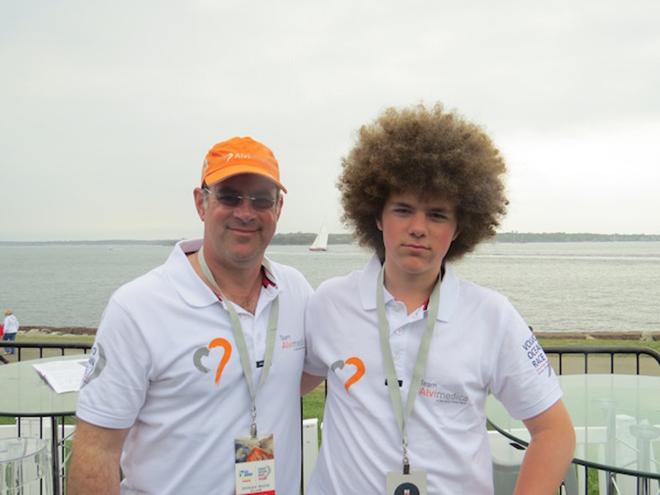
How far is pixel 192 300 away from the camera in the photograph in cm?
182

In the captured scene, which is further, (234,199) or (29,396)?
(29,396)

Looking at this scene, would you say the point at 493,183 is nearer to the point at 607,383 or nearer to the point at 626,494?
the point at 607,383

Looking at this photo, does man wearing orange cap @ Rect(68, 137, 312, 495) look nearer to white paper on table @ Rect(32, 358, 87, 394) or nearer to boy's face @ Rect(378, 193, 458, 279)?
boy's face @ Rect(378, 193, 458, 279)

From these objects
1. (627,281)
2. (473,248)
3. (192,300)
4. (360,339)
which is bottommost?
(627,281)

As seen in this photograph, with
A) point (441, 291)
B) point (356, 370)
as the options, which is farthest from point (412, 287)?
point (356, 370)

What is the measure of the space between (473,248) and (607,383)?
2.10 m

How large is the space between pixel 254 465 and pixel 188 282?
67 centimetres

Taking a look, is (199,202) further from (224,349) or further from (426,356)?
(426,356)

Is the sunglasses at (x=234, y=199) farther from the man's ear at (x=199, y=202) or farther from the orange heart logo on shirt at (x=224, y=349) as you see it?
the orange heart logo on shirt at (x=224, y=349)

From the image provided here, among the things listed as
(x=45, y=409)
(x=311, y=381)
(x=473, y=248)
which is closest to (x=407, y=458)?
(x=311, y=381)

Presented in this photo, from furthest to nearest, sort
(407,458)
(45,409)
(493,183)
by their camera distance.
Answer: (45,409), (493,183), (407,458)

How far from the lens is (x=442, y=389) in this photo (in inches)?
64.6

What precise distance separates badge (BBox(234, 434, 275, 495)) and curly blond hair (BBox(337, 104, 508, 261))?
32.1 inches

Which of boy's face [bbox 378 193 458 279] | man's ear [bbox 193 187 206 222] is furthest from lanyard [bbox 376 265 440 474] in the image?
man's ear [bbox 193 187 206 222]
